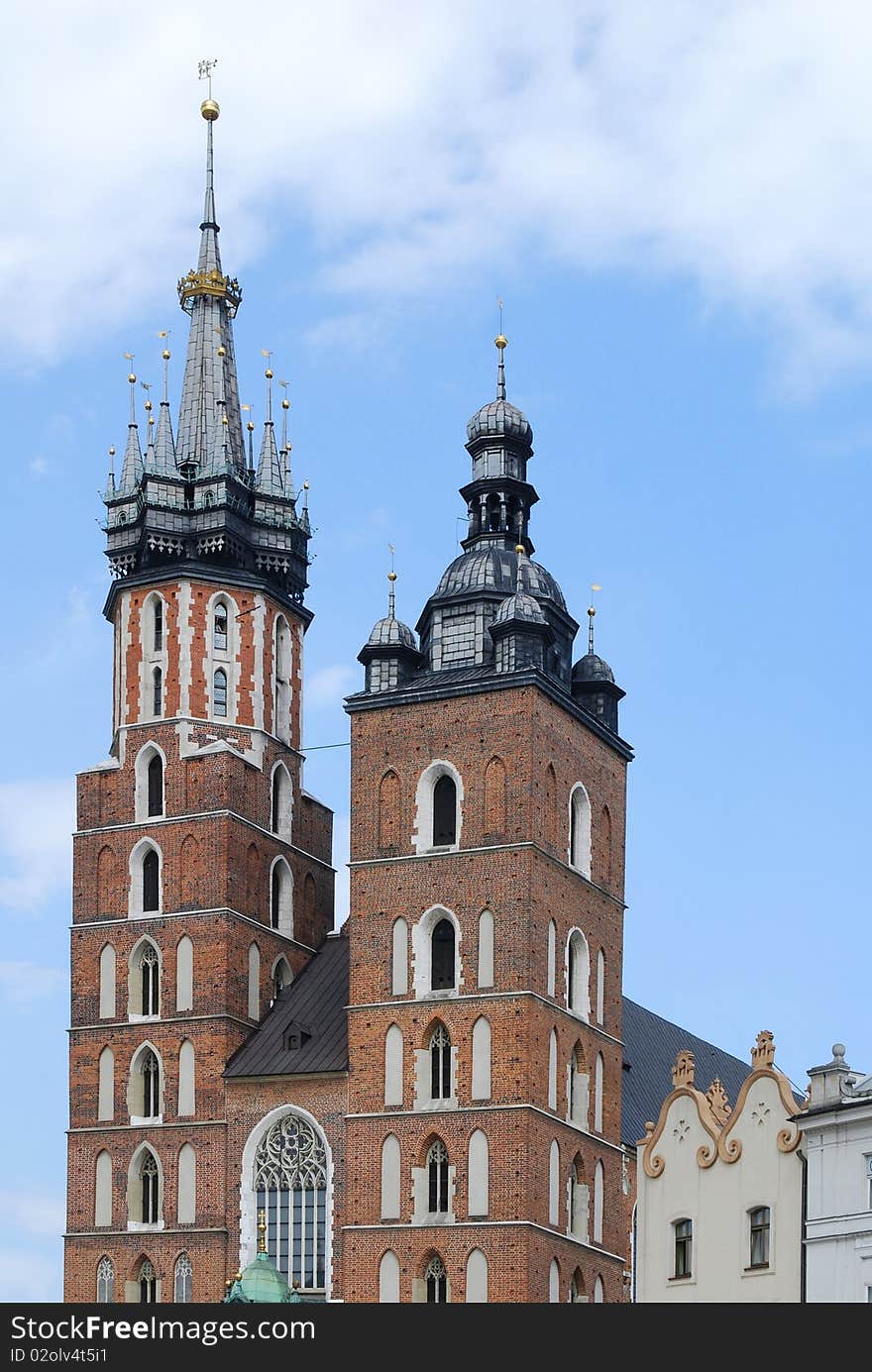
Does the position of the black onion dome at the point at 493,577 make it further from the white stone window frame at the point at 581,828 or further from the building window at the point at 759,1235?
the building window at the point at 759,1235

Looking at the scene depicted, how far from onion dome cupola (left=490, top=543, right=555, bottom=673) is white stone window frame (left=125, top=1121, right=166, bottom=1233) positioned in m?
15.0

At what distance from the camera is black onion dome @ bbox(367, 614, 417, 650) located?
77.2 m

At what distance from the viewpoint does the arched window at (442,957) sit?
7381cm

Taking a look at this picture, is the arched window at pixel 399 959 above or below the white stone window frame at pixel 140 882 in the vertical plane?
below

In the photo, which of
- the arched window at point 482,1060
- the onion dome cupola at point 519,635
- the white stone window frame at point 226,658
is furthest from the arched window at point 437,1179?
the white stone window frame at point 226,658

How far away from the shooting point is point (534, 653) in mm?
75000

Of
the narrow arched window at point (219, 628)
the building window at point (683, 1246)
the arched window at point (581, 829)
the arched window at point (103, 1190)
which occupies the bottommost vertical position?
the building window at point (683, 1246)

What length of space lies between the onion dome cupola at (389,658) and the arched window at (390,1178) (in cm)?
1166

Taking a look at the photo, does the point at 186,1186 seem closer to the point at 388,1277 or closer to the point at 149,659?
the point at 388,1277

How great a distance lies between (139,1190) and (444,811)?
1235 cm

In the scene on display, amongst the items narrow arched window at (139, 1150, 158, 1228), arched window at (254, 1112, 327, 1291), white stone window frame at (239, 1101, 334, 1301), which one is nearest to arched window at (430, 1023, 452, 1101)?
white stone window frame at (239, 1101, 334, 1301)

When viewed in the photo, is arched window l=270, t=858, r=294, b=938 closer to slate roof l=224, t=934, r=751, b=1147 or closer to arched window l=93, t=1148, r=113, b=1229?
slate roof l=224, t=934, r=751, b=1147

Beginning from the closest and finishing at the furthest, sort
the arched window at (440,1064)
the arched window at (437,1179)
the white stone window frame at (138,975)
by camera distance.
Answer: the arched window at (437,1179), the arched window at (440,1064), the white stone window frame at (138,975)
